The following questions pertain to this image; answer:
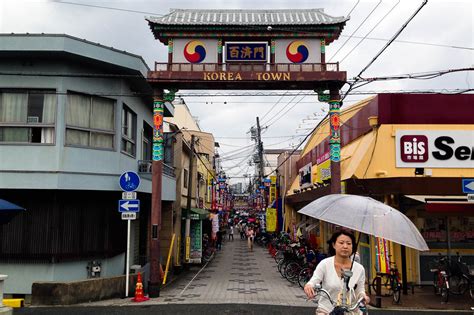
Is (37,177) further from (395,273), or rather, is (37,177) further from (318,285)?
(395,273)

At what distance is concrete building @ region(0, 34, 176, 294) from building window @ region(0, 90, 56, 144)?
3cm

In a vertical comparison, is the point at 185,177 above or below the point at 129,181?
above

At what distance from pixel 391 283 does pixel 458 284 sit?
244 centimetres

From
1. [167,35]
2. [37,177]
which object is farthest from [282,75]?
[37,177]

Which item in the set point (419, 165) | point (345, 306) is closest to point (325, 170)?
point (419, 165)

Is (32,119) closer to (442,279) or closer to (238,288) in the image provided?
(238,288)

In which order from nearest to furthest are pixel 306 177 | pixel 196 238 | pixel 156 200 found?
pixel 156 200
pixel 196 238
pixel 306 177

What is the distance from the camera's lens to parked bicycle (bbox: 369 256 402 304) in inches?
490

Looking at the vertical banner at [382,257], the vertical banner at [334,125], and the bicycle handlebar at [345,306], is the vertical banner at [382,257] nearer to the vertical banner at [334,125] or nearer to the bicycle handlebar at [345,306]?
the vertical banner at [334,125]

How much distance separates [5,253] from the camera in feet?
40.3

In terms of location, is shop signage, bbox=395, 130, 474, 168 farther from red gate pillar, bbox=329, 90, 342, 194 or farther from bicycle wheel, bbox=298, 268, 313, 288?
bicycle wheel, bbox=298, 268, 313, 288

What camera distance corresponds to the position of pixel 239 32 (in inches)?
595

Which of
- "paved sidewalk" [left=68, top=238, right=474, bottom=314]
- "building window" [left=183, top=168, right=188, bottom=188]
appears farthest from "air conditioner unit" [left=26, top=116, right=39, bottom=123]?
"building window" [left=183, top=168, right=188, bottom=188]

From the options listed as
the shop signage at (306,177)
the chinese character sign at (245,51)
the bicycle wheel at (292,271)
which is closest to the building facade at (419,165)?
the bicycle wheel at (292,271)
